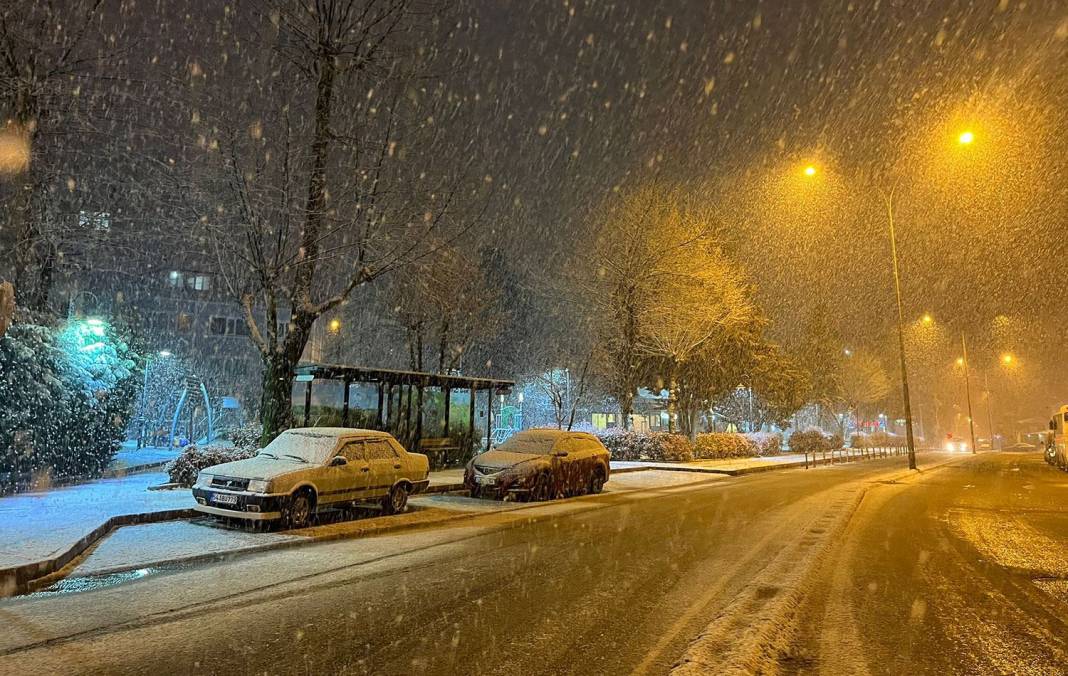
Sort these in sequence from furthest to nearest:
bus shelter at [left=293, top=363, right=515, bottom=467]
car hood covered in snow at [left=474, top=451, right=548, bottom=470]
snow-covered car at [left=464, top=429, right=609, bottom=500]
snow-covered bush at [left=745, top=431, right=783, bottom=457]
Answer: snow-covered bush at [left=745, top=431, right=783, bottom=457] < bus shelter at [left=293, top=363, right=515, bottom=467] < car hood covered in snow at [left=474, top=451, right=548, bottom=470] < snow-covered car at [left=464, top=429, right=609, bottom=500]

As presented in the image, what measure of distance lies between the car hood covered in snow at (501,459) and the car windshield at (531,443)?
13.2 inches

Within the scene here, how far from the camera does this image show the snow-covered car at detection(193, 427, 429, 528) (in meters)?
10.1

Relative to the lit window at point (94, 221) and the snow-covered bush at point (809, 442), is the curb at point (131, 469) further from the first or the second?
the snow-covered bush at point (809, 442)

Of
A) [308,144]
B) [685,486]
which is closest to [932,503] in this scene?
[685,486]

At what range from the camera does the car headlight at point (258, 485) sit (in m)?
10.0

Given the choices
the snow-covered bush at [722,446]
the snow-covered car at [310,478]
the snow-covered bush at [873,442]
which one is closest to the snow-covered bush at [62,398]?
the snow-covered car at [310,478]

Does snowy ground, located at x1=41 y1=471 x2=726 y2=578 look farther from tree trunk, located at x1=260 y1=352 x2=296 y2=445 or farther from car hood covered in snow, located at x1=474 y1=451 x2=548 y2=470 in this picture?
tree trunk, located at x1=260 y1=352 x2=296 y2=445

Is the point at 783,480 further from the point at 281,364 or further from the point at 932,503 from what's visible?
the point at 281,364

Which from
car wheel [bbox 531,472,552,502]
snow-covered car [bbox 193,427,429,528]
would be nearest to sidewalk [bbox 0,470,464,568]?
snow-covered car [bbox 193,427,429,528]

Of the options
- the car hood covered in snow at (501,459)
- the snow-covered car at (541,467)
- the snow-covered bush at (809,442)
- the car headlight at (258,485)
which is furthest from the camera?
the snow-covered bush at (809,442)

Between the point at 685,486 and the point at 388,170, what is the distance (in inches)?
501

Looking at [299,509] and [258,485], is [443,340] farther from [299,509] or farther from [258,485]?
[258,485]

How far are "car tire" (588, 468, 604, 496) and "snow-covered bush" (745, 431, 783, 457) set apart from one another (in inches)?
850

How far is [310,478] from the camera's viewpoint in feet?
35.1
